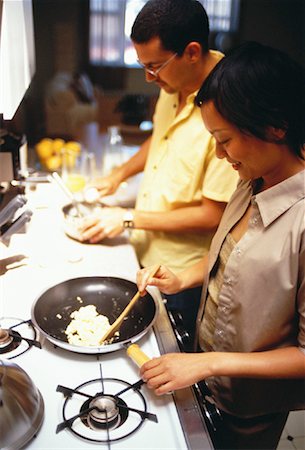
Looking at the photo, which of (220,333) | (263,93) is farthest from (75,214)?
(263,93)

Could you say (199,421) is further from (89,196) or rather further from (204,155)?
(89,196)

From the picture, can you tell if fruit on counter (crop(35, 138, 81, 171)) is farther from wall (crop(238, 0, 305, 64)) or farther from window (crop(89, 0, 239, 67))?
wall (crop(238, 0, 305, 64))

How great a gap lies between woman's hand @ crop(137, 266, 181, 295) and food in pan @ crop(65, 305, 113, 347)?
0.49 feet

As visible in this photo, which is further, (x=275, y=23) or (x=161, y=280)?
(x=275, y=23)

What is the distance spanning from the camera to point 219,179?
1455mm

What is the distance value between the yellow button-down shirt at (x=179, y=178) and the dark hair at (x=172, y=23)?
0.21 m

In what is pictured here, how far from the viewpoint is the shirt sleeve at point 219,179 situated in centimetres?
144

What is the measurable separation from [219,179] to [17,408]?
0.95 metres

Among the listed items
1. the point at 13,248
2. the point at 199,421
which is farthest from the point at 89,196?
the point at 199,421

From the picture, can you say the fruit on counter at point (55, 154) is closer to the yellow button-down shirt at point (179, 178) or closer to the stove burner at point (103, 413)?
the yellow button-down shirt at point (179, 178)

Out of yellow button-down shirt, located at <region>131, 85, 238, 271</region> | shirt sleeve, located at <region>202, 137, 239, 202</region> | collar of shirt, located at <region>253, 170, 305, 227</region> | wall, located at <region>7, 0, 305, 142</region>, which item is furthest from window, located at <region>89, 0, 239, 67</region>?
collar of shirt, located at <region>253, 170, 305, 227</region>

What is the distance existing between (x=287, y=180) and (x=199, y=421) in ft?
1.89

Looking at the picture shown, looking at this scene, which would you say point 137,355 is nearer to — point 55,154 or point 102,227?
point 102,227

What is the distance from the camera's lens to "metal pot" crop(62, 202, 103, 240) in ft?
5.54
